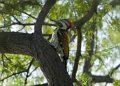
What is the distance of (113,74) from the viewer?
6.55m

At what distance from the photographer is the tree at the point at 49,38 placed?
4.12 m

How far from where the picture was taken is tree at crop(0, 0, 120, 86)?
4.12 metres

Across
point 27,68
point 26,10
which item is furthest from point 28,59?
point 26,10

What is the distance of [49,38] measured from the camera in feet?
17.0

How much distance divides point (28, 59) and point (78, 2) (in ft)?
4.77

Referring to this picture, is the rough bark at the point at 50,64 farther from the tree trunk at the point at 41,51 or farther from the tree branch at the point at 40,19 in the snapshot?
the tree branch at the point at 40,19

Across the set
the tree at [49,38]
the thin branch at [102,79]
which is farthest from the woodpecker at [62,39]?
the thin branch at [102,79]

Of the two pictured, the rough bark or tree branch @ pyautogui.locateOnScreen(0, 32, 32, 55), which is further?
tree branch @ pyautogui.locateOnScreen(0, 32, 32, 55)

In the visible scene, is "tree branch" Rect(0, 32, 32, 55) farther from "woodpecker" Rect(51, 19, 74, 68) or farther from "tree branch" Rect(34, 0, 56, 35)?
"woodpecker" Rect(51, 19, 74, 68)

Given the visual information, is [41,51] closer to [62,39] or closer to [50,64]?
[50,64]

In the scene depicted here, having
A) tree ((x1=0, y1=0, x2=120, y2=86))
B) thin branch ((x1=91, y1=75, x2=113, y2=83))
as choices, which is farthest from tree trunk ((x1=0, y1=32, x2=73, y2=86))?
thin branch ((x1=91, y1=75, x2=113, y2=83))

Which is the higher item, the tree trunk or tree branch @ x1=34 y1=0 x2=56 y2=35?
tree branch @ x1=34 y1=0 x2=56 y2=35

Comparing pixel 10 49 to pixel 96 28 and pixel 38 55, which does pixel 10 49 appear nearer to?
pixel 38 55

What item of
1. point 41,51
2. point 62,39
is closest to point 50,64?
point 41,51
